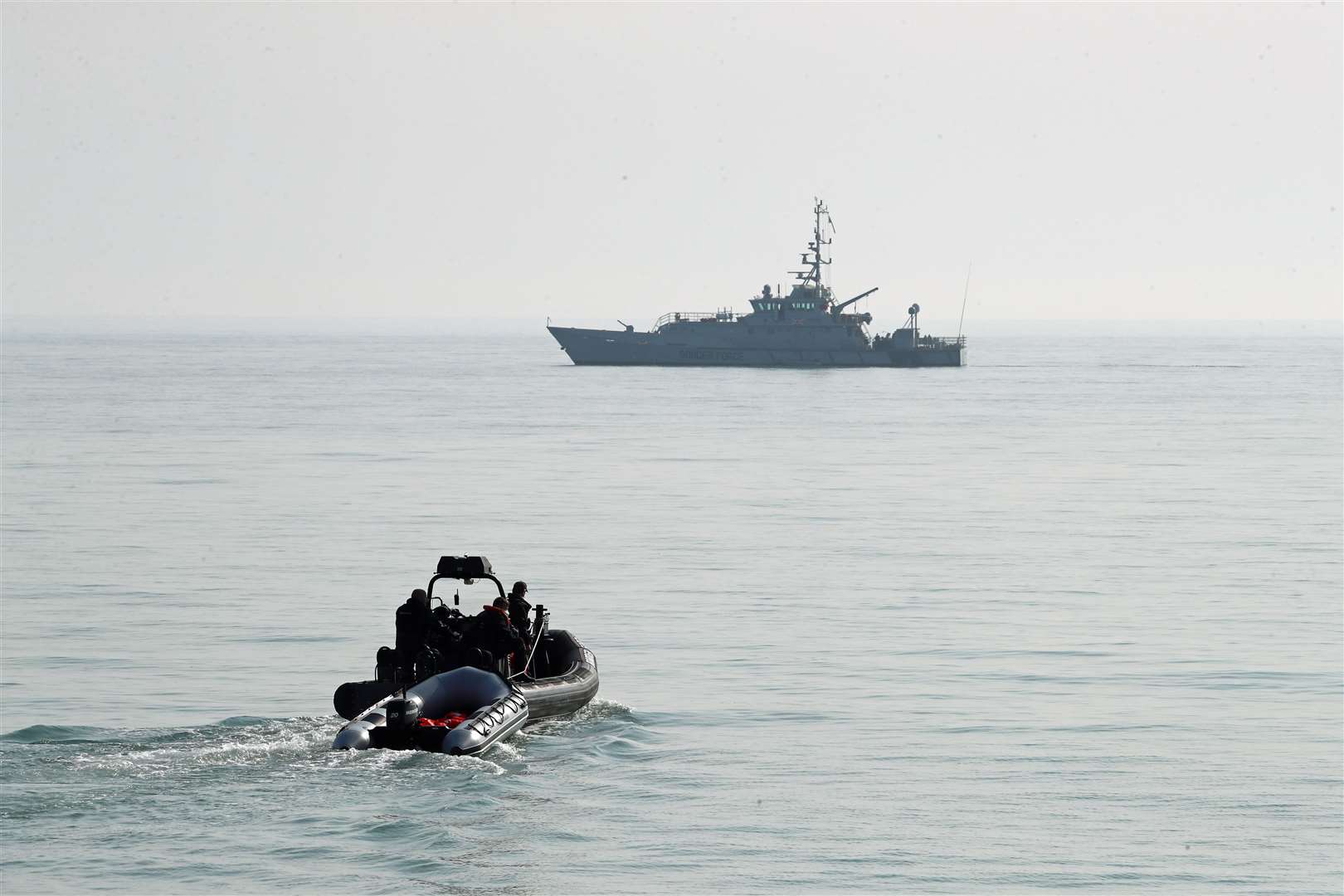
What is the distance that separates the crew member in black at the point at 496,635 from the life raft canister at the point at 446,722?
120 centimetres

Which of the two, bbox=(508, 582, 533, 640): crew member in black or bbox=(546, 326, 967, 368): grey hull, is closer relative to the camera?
bbox=(508, 582, 533, 640): crew member in black

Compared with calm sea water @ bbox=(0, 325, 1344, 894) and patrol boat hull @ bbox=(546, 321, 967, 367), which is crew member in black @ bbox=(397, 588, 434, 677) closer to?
calm sea water @ bbox=(0, 325, 1344, 894)

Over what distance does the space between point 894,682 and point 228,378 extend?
10135cm

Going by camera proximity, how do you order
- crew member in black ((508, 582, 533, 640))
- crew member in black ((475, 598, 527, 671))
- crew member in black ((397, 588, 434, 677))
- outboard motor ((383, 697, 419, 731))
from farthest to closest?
1. crew member in black ((508, 582, 533, 640))
2. crew member in black ((475, 598, 527, 671))
3. crew member in black ((397, 588, 434, 677))
4. outboard motor ((383, 697, 419, 731))

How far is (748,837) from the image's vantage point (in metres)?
16.1

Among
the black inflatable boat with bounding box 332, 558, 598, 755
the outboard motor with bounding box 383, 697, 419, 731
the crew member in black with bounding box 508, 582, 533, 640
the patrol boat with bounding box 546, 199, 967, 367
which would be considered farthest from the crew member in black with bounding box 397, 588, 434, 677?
the patrol boat with bounding box 546, 199, 967, 367

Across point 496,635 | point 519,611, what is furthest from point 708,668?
point 496,635

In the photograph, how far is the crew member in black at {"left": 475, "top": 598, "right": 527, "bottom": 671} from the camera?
2044 centimetres

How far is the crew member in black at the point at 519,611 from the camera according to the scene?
2125cm

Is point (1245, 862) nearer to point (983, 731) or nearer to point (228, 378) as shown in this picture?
point (983, 731)

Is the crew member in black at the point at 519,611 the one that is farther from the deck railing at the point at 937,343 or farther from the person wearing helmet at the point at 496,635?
the deck railing at the point at 937,343

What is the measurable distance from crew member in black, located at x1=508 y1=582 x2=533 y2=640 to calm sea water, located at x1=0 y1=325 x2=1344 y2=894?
1284 mm

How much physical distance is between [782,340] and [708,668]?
10169cm

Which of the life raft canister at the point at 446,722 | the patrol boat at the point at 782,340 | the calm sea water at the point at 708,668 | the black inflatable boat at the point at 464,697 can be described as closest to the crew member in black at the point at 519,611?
the black inflatable boat at the point at 464,697
